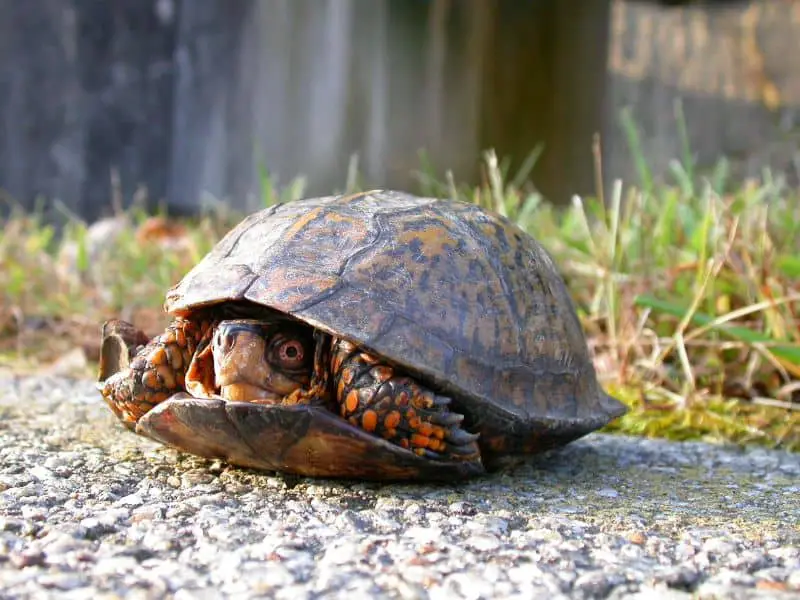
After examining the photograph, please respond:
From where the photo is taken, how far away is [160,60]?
242 inches

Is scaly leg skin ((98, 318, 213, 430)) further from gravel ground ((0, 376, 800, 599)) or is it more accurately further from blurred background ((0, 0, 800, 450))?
blurred background ((0, 0, 800, 450))

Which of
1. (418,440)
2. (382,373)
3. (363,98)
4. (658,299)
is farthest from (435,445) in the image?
(363,98)

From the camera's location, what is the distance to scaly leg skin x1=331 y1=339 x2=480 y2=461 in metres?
1.51

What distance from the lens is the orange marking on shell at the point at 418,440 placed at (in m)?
1.54

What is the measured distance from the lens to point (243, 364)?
148 centimetres

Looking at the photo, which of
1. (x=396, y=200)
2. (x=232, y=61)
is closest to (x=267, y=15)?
(x=232, y=61)

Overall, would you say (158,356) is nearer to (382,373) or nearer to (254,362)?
(254,362)

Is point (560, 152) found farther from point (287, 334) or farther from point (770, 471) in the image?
point (287, 334)

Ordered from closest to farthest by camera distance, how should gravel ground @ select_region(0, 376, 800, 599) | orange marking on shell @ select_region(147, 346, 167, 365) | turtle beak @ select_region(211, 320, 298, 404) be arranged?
gravel ground @ select_region(0, 376, 800, 599) < turtle beak @ select_region(211, 320, 298, 404) < orange marking on shell @ select_region(147, 346, 167, 365)

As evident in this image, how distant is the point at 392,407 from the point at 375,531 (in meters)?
0.25

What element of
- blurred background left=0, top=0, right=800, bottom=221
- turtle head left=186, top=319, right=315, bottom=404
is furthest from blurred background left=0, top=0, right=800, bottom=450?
turtle head left=186, top=319, right=315, bottom=404

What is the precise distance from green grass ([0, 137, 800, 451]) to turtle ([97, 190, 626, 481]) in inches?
31.6

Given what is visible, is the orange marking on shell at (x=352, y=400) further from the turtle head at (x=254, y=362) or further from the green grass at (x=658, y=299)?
the green grass at (x=658, y=299)

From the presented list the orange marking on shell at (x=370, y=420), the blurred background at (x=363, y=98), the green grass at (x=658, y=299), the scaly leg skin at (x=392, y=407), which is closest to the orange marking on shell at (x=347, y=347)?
the scaly leg skin at (x=392, y=407)
